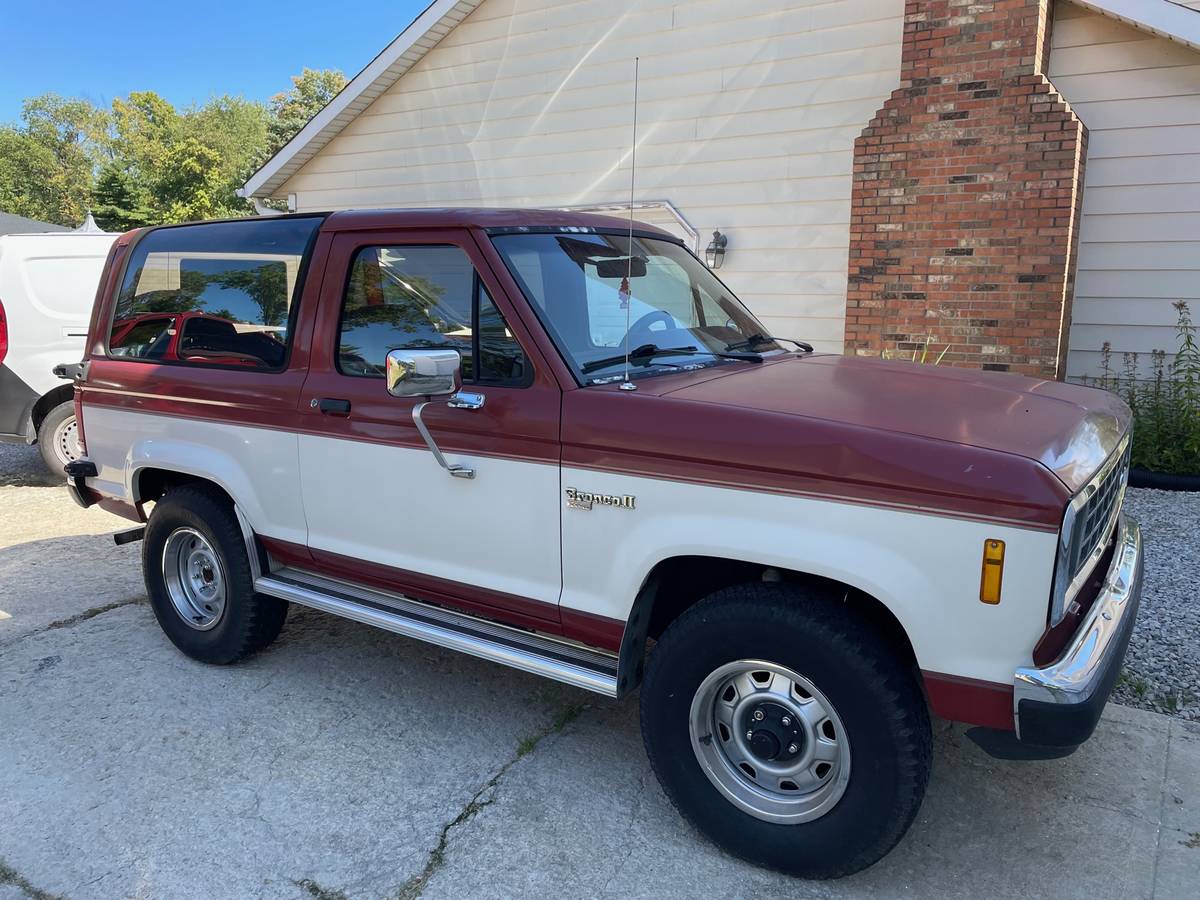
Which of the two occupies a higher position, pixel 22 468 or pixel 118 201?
pixel 118 201

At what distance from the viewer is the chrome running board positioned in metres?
3.07

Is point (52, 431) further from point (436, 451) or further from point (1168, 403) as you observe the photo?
point (1168, 403)

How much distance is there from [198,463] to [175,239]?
1.21 metres

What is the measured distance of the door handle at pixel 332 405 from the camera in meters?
3.59

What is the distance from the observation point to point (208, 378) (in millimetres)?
4102

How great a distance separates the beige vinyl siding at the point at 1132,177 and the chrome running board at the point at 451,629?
6401 mm

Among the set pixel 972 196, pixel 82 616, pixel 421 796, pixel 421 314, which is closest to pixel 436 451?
pixel 421 314

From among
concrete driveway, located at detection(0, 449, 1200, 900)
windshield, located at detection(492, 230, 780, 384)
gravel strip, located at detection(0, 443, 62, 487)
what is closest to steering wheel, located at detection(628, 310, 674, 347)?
windshield, located at detection(492, 230, 780, 384)

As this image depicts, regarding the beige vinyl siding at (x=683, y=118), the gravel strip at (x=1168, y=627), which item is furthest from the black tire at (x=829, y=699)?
the beige vinyl siding at (x=683, y=118)

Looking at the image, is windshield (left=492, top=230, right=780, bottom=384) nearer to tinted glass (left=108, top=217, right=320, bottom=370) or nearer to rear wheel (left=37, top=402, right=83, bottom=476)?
tinted glass (left=108, top=217, right=320, bottom=370)

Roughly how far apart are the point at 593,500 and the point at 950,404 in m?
1.20

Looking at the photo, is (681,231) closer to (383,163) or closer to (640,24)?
(640,24)

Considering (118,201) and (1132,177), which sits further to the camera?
(118,201)

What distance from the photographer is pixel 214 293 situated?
13.9ft
